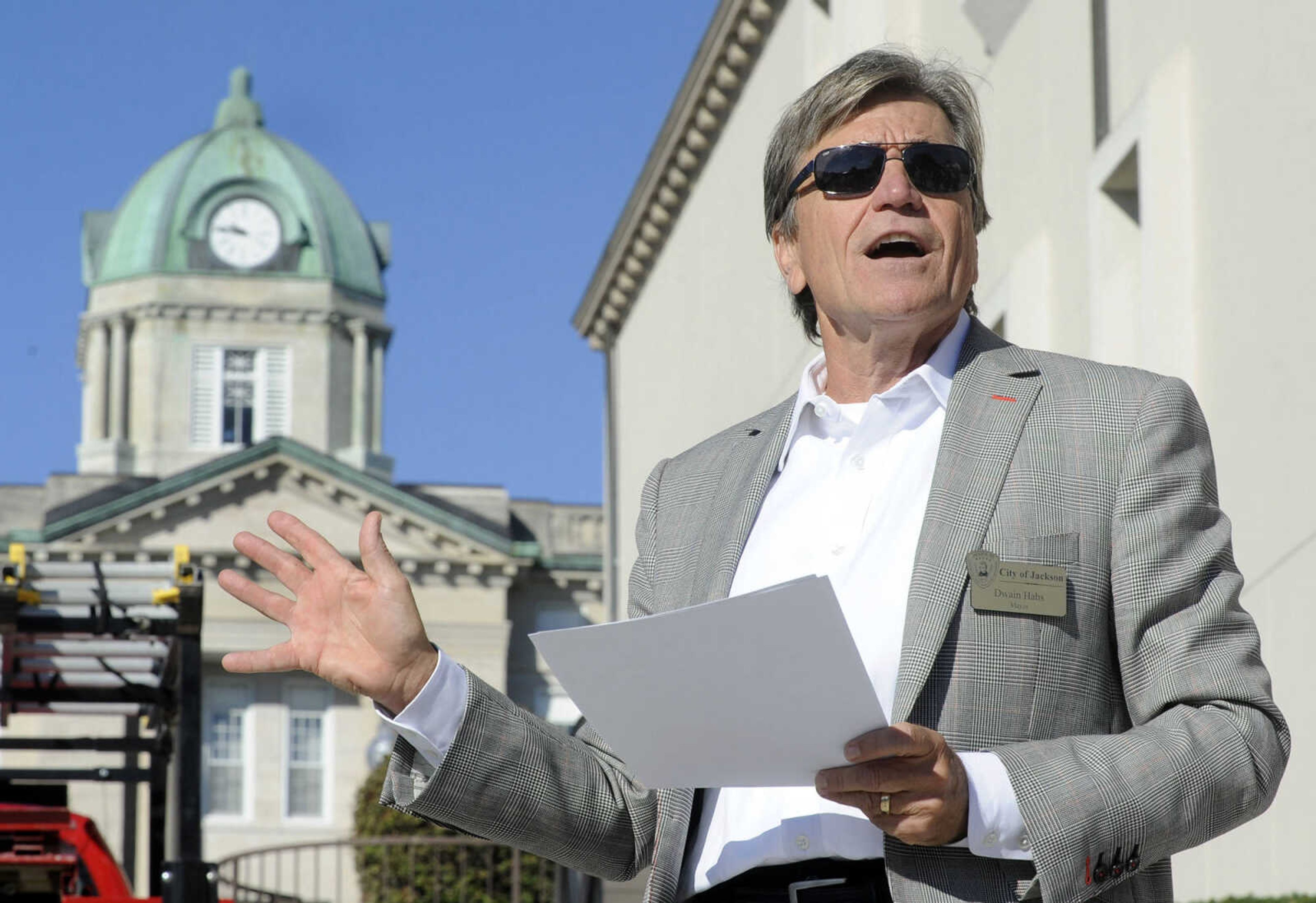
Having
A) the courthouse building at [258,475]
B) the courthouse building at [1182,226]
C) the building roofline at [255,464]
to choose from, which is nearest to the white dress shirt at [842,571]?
the courthouse building at [1182,226]

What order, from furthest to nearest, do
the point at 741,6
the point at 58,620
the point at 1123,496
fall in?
the point at 741,6 → the point at 58,620 → the point at 1123,496

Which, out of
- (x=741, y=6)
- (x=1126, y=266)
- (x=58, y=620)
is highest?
(x=741, y=6)

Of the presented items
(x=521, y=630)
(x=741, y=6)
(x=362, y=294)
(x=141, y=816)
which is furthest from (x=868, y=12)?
(x=362, y=294)

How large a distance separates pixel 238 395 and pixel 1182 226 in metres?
49.2

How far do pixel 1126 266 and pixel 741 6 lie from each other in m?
9.31

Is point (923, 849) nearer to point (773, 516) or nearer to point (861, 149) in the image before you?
point (773, 516)

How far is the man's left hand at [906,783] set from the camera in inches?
103

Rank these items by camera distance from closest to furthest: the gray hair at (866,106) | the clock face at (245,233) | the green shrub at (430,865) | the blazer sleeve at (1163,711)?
the blazer sleeve at (1163,711), the gray hair at (866,106), the green shrub at (430,865), the clock face at (245,233)

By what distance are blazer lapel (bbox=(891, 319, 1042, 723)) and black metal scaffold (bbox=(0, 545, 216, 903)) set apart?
184 inches

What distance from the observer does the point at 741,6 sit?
18734 millimetres

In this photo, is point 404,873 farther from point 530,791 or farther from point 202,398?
point 530,791

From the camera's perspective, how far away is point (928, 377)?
3.27 m

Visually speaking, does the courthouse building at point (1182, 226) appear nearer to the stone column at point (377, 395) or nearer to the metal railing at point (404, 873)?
the metal railing at point (404, 873)

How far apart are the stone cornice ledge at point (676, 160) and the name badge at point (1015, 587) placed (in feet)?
52.0
